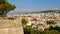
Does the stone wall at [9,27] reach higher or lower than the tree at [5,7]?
lower

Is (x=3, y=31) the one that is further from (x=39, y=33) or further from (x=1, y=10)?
(x=1, y=10)

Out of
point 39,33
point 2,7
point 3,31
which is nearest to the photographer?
point 3,31

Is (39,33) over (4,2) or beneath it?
beneath

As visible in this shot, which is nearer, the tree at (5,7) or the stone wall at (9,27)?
the stone wall at (9,27)

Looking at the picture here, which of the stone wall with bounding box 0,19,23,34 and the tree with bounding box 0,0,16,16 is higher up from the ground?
the tree with bounding box 0,0,16,16

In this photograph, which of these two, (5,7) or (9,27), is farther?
(5,7)

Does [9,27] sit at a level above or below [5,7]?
below

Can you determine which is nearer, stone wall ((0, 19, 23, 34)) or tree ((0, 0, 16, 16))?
stone wall ((0, 19, 23, 34))

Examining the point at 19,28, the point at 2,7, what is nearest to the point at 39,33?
the point at 19,28

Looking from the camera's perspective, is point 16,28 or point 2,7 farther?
point 2,7

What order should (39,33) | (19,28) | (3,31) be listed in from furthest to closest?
(39,33) → (19,28) → (3,31)

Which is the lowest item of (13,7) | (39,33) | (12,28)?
(39,33)
